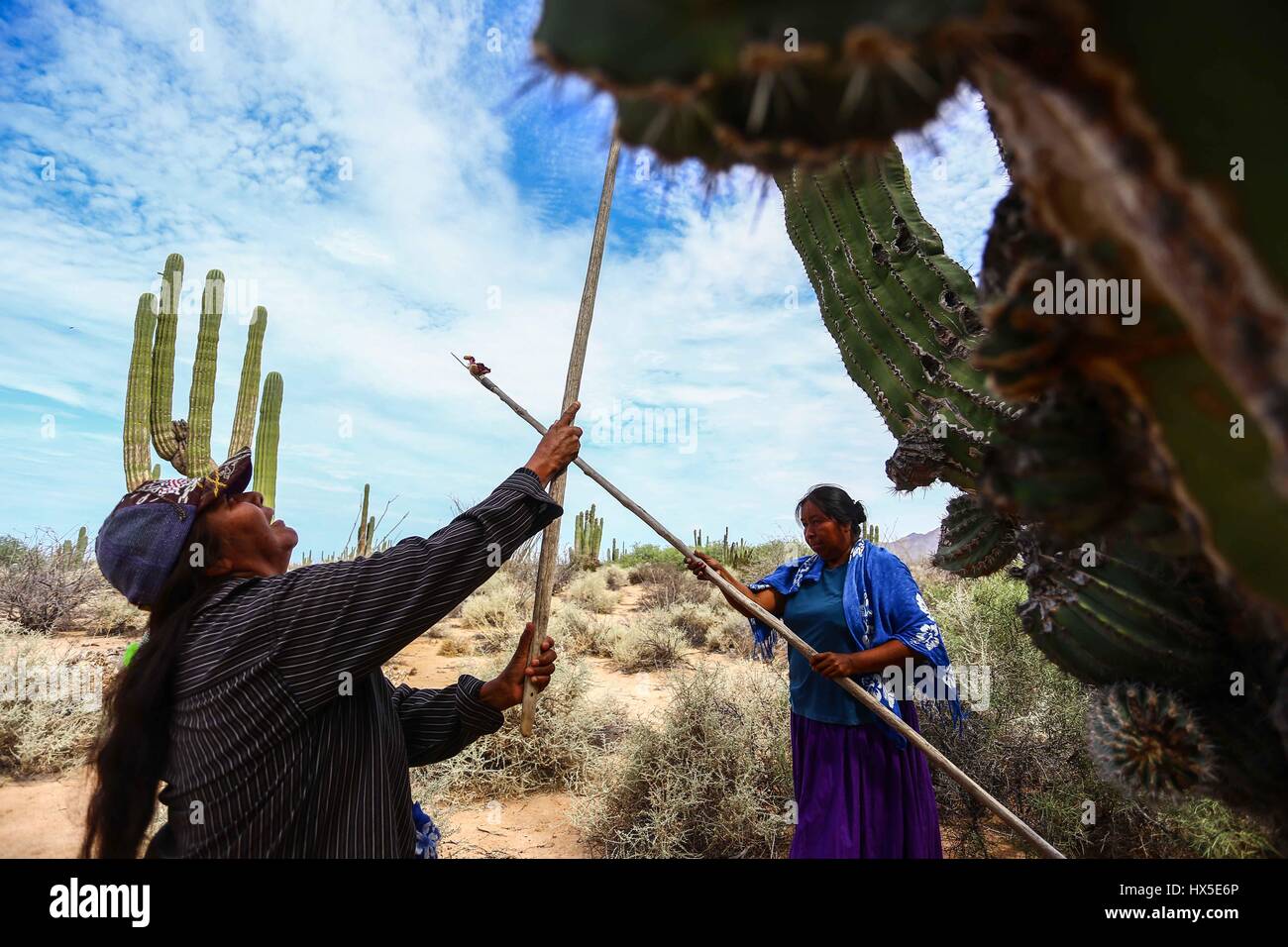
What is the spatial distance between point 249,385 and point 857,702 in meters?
10.2

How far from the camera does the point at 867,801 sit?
347cm

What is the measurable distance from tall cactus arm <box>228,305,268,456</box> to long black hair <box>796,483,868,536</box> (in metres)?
9.33

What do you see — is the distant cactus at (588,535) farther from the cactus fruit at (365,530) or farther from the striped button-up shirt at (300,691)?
the striped button-up shirt at (300,691)

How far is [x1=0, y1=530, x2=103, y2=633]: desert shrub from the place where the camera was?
10.3 m

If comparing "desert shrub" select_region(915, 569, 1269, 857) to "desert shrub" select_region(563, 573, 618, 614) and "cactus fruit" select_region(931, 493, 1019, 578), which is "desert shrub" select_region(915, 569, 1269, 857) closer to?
"cactus fruit" select_region(931, 493, 1019, 578)

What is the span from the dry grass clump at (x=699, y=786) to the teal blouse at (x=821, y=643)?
4.34 feet

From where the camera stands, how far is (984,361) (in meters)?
0.83

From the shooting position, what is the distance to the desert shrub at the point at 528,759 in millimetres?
5906

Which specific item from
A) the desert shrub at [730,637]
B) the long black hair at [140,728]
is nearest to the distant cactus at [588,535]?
the desert shrub at [730,637]

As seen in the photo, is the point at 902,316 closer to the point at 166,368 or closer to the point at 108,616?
the point at 166,368

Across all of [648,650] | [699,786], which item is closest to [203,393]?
[648,650]
